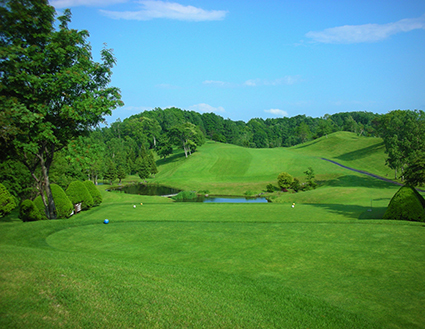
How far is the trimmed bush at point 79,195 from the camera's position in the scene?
25438 millimetres

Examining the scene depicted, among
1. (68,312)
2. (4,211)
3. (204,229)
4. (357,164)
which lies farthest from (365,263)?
(357,164)

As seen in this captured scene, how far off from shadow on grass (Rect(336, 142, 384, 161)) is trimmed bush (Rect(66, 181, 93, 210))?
81.9 metres

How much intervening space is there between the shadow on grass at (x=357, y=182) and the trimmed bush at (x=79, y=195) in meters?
41.7

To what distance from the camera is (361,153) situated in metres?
93.4

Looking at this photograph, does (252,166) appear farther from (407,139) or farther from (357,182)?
(407,139)

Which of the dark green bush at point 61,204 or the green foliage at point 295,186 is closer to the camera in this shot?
the dark green bush at point 61,204

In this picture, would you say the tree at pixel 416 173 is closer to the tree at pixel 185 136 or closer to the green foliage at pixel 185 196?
the green foliage at pixel 185 196

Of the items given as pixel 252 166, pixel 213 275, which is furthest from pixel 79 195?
pixel 252 166

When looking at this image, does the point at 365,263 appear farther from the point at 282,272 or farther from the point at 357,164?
the point at 357,164

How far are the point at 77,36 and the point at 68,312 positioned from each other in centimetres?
1755

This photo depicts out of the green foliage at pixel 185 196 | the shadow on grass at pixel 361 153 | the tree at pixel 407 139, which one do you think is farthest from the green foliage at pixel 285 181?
the shadow on grass at pixel 361 153

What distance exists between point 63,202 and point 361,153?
90572 mm

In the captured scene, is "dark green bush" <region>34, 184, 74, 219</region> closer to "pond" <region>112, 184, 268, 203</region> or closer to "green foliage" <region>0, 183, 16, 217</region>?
"green foliage" <region>0, 183, 16, 217</region>

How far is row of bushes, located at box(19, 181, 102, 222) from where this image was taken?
2055 cm
